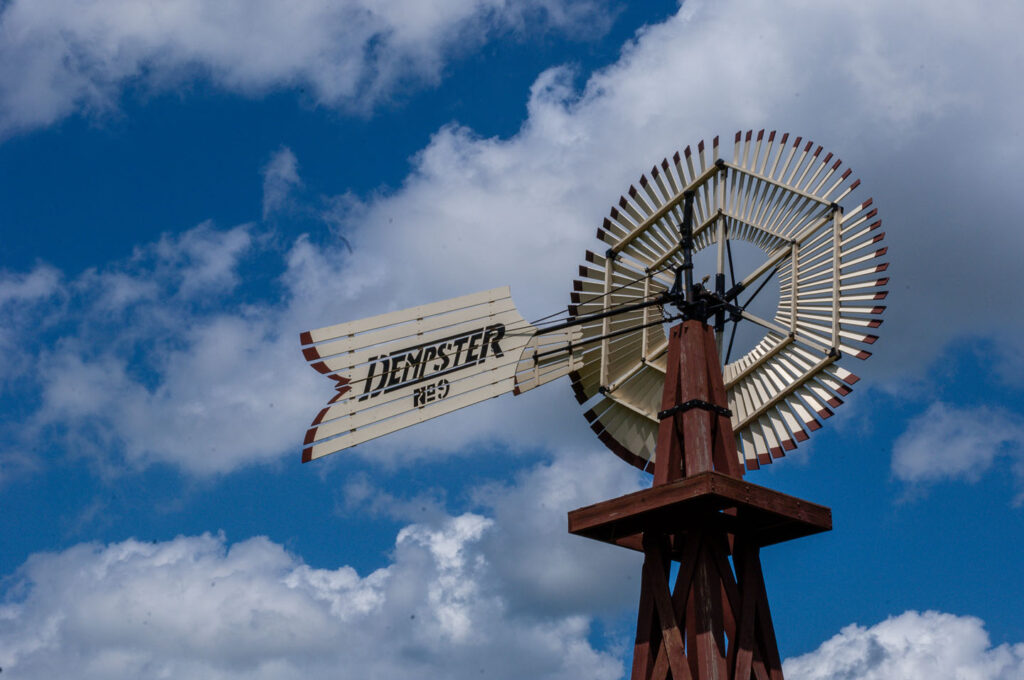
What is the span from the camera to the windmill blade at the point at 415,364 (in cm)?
1836

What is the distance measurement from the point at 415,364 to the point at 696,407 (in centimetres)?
405

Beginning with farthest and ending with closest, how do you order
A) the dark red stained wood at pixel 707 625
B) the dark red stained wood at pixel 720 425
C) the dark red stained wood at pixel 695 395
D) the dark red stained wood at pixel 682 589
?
the dark red stained wood at pixel 720 425 → the dark red stained wood at pixel 695 395 → the dark red stained wood at pixel 682 589 → the dark red stained wood at pixel 707 625

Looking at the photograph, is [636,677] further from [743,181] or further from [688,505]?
[743,181]

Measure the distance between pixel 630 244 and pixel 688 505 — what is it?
219 inches

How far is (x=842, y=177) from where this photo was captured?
1877cm

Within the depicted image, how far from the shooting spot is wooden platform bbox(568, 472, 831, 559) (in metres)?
16.4

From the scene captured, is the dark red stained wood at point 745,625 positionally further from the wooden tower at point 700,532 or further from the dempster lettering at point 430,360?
the dempster lettering at point 430,360

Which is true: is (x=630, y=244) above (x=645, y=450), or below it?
above

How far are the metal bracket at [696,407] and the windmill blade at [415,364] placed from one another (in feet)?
7.80

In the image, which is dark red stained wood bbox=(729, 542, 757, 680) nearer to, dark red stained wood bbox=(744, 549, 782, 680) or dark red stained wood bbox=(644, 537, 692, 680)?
dark red stained wood bbox=(744, 549, 782, 680)

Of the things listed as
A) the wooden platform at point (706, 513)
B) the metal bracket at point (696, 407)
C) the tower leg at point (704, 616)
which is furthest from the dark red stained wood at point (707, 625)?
the metal bracket at point (696, 407)

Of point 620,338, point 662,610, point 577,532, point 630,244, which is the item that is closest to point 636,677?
point 662,610

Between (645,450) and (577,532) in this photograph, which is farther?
(645,450)

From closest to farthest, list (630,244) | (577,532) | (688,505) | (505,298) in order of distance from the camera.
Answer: (688,505) < (577,532) < (505,298) < (630,244)
